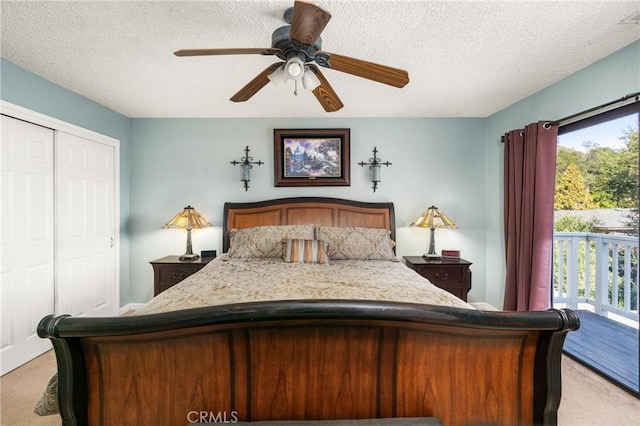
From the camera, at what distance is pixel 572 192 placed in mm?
3031

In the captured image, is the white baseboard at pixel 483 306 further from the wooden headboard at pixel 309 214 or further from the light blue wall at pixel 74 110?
the light blue wall at pixel 74 110

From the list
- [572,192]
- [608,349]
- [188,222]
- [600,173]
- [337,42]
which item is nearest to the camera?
[337,42]

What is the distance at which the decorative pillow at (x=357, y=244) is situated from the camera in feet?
9.97

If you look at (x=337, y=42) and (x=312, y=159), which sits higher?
(x=337, y=42)

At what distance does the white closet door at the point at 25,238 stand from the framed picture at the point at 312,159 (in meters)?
2.24

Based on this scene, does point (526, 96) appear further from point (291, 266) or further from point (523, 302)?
point (291, 266)

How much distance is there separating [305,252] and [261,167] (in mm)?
1479

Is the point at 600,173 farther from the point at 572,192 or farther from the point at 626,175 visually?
the point at 572,192

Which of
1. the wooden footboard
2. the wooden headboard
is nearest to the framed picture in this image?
the wooden headboard

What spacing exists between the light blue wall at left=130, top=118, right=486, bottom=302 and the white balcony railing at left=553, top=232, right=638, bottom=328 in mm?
1148

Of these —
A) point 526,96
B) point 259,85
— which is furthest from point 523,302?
point 259,85

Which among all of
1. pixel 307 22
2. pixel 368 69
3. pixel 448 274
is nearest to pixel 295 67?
pixel 307 22

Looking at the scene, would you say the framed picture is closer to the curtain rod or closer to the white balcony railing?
the curtain rod

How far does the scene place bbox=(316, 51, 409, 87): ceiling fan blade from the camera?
165cm
